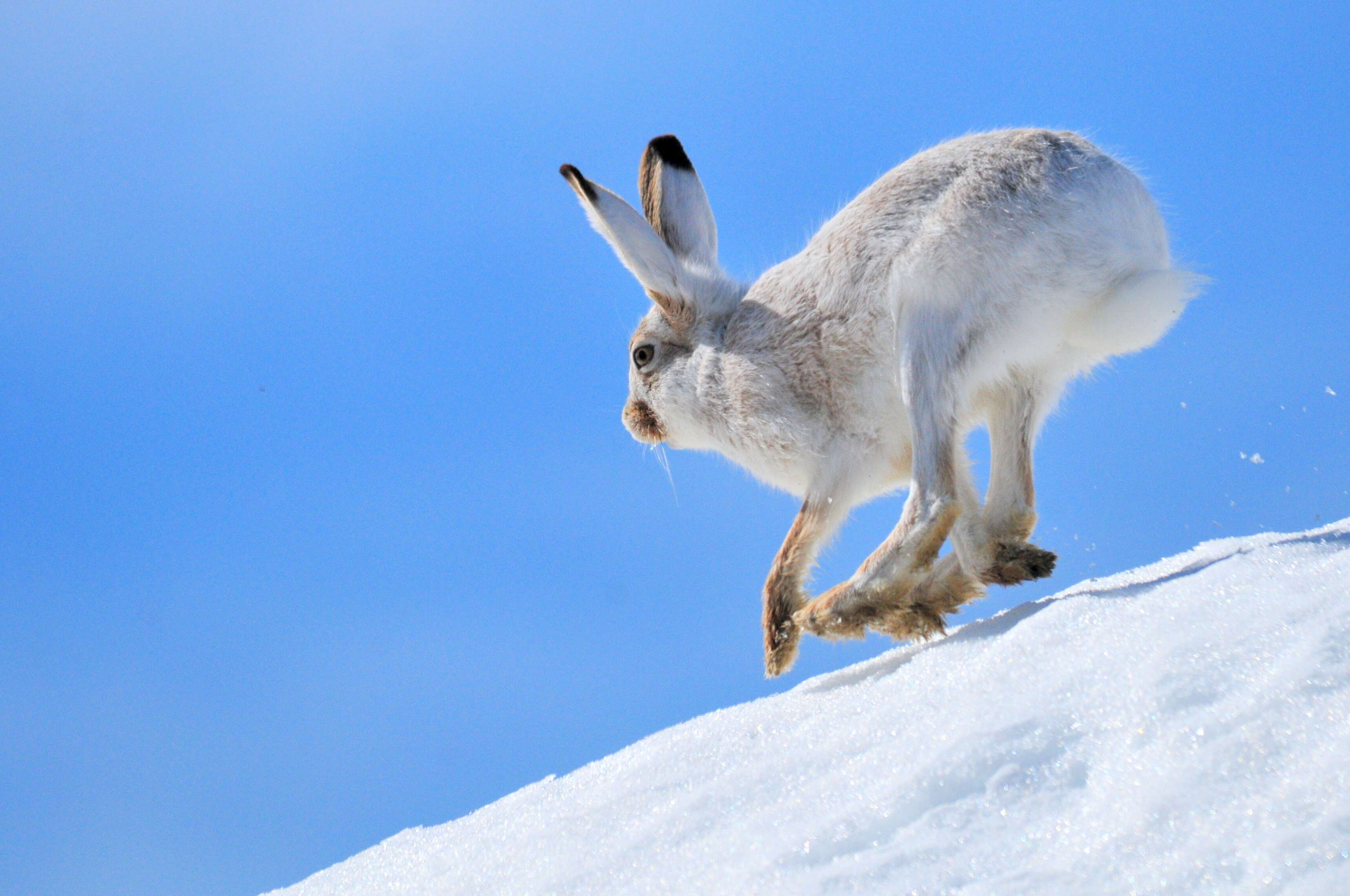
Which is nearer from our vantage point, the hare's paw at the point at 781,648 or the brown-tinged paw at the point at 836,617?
the brown-tinged paw at the point at 836,617

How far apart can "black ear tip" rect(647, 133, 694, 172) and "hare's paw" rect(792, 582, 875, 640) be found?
353 centimetres

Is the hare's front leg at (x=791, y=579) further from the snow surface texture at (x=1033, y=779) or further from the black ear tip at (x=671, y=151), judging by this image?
the black ear tip at (x=671, y=151)

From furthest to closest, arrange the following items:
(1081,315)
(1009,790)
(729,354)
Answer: (729,354) < (1081,315) < (1009,790)

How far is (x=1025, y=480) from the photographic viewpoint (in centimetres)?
577

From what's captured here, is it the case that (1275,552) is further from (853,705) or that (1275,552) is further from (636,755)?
(636,755)

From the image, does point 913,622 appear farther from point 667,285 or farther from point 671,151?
point 671,151

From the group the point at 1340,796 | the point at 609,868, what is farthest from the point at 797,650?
the point at 1340,796

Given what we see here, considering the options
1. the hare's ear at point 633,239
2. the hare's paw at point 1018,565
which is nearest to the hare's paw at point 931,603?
the hare's paw at point 1018,565

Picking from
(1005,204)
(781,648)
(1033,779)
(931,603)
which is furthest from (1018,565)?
(1033,779)

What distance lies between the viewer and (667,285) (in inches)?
254

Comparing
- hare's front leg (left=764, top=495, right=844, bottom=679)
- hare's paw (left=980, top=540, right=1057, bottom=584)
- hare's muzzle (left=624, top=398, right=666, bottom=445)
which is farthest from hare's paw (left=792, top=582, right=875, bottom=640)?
hare's muzzle (left=624, top=398, right=666, bottom=445)

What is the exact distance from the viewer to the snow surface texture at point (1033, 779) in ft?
7.64

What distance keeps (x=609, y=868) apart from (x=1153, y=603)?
2056mm

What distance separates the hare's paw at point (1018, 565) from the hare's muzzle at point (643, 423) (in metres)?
2.29
